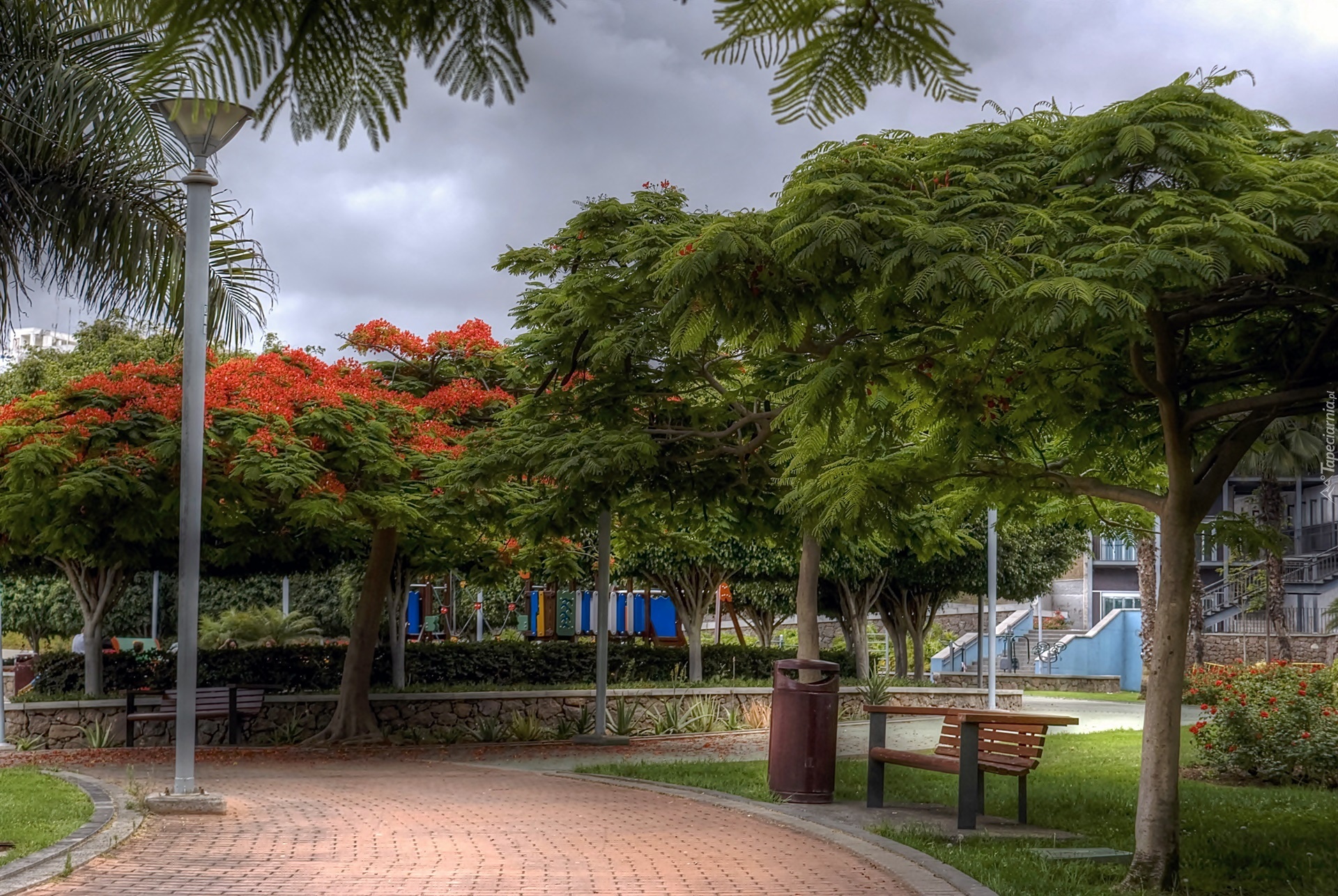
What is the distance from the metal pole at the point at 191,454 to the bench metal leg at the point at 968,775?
6249 millimetres

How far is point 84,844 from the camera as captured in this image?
30.1ft

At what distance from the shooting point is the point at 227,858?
9.03m

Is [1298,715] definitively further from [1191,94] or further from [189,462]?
[189,462]

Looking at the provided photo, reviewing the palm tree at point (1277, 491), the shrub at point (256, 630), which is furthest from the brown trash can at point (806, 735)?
the shrub at point (256, 630)

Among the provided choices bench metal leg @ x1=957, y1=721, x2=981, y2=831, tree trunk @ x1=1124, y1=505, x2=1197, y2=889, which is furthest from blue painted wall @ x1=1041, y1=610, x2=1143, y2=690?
tree trunk @ x1=1124, y1=505, x2=1197, y2=889

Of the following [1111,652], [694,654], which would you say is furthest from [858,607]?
[1111,652]

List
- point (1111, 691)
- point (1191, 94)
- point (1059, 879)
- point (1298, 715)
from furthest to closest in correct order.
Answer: point (1111, 691)
point (1298, 715)
point (1059, 879)
point (1191, 94)

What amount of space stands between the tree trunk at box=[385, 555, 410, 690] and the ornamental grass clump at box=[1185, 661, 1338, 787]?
12.3 metres

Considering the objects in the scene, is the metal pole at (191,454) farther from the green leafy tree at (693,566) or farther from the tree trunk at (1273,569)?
the tree trunk at (1273,569)

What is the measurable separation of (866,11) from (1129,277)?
496 centimetres

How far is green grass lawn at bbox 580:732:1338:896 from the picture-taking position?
8.51 meters

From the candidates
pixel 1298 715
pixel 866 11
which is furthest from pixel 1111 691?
pixel 866 11

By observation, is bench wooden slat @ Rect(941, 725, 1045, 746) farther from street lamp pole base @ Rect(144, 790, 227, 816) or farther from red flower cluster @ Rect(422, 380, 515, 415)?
red flower cluster @ Rect(422, 380, 515, 415)

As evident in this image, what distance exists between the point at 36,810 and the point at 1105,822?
8749 millimetres
